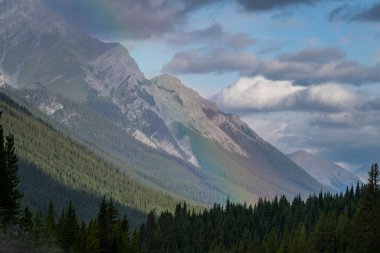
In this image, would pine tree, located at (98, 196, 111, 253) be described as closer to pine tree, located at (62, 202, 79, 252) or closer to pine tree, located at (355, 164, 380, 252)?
pine tree, located at (62, 202, 79, 252)

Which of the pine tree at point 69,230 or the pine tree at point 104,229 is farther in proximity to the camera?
the pine tree at point 69,230

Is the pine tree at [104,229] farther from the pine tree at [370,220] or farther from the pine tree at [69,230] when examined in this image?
the pine tree at [370,220]

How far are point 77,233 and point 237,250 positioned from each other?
75.3 meters

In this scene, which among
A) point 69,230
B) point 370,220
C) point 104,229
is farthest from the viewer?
point 370,220

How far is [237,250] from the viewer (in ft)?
616

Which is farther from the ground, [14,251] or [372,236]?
[372,236]

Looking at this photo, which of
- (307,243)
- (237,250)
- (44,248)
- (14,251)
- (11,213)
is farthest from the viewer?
(237,250)

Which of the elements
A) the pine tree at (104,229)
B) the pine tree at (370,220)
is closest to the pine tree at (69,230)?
the pine tree at (104,229)

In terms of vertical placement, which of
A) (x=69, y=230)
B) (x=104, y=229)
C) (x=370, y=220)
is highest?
(x=370, y=220)

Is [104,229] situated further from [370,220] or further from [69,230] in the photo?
[370,220]

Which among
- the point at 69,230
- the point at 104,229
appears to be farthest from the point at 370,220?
the point at 69,230

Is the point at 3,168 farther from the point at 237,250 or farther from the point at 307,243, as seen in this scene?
the point at 237,250

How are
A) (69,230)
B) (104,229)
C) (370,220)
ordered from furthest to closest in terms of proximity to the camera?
(370,220) → (69,230) → (104,229)

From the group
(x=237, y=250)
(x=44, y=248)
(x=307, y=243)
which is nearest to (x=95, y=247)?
(x=44, y=248)
